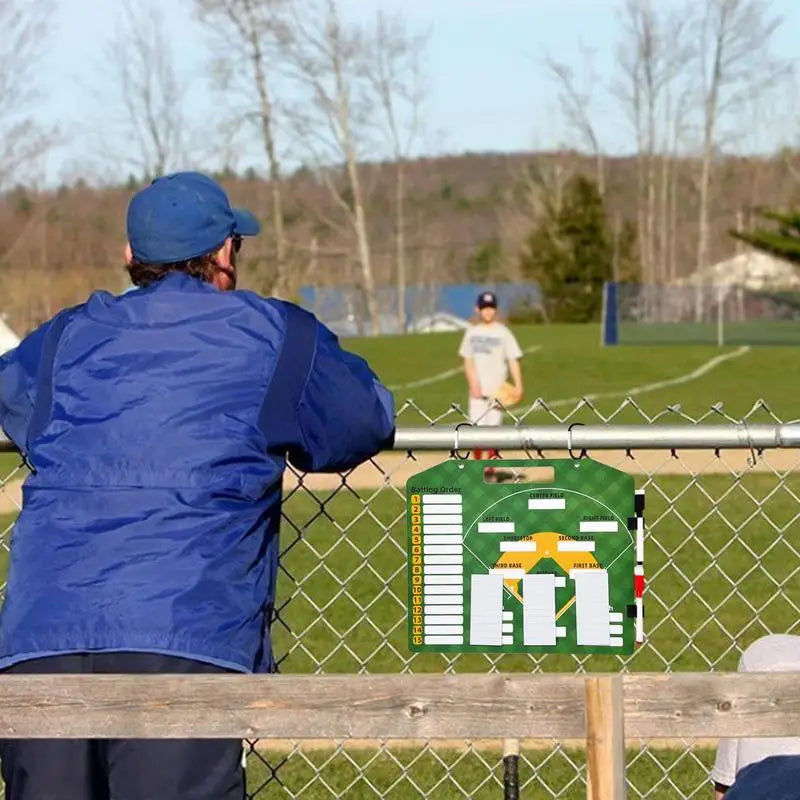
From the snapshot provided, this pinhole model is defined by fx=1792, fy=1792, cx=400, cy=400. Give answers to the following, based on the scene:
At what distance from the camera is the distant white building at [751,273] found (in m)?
61.0

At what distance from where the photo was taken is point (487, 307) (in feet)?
53.3

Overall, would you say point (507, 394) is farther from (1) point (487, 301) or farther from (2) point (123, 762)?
(2) point (123, 762)

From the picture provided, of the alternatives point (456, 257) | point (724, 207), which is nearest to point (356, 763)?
point (724, 207)

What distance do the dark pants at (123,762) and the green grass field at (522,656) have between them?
139 cm

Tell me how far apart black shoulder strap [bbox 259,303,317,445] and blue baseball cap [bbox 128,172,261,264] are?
0.90ft

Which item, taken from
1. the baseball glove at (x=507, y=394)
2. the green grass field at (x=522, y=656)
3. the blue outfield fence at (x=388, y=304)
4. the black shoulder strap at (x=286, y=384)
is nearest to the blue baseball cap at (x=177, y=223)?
the black shoulder strap at (x=286, y=384)

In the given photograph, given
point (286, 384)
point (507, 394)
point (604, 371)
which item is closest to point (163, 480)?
point (286, 384)

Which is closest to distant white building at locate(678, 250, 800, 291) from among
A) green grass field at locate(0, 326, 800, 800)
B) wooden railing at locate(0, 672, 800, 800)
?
green grass field at locate(0, 326, 800, 800)

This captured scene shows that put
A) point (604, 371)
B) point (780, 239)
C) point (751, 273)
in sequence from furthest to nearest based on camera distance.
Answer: point (751, 273)
point (780, 239)
point (604, 371)

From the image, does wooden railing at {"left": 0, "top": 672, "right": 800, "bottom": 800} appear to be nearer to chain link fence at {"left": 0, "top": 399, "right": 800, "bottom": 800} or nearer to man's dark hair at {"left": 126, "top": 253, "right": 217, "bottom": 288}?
man's dark hair at {"left": 126, "top": 253, "right": 217, "bottom": 288}

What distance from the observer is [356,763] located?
6117 mm

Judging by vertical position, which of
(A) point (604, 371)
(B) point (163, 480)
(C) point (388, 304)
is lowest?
(C) point (388, 304)

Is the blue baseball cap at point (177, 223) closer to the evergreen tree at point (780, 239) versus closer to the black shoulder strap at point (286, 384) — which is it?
the black shoulder strap at point (286, 384)

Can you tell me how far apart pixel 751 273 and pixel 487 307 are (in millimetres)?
60987
